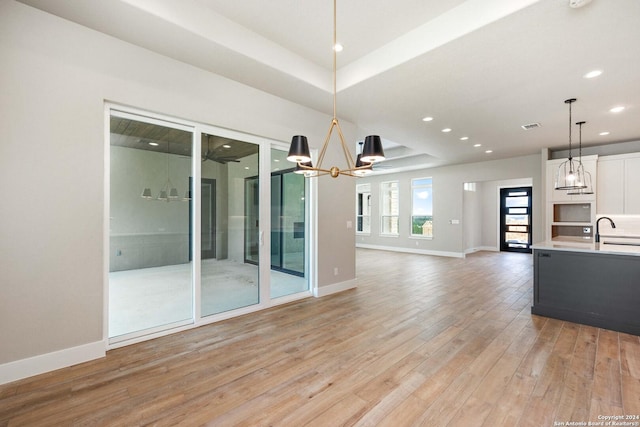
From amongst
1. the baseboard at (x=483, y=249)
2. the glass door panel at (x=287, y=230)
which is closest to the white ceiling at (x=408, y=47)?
the glass door panel at (x=287, y=230)

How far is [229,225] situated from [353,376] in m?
2.43

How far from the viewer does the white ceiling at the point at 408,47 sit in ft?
8.34

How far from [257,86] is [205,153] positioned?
3.87 feet

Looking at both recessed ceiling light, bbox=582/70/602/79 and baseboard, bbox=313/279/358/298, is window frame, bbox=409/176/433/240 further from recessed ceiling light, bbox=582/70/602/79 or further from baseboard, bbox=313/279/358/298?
recessed ceiling light, bbox=582/70/602/79

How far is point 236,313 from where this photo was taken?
12.6ft

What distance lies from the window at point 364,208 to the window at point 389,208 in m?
0.66

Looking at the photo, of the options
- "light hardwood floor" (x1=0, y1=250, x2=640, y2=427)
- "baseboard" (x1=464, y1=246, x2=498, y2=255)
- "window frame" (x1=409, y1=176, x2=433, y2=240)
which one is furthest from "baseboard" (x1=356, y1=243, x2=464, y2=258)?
"light hardwood floor" (x1=0, y1=250, x2=640, y2=427)

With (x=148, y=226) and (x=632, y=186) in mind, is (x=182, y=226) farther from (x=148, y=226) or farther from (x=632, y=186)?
(x=632, y=186)

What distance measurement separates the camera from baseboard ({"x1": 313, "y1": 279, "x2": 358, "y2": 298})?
4.72 m

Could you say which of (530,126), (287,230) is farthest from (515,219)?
(287,230)

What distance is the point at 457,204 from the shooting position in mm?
9211

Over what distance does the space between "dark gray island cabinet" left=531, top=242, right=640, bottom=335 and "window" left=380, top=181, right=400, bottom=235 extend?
6.95 meters

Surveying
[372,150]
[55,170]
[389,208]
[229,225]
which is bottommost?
[229,225]

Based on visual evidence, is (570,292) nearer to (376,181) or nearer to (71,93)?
(71,93)
